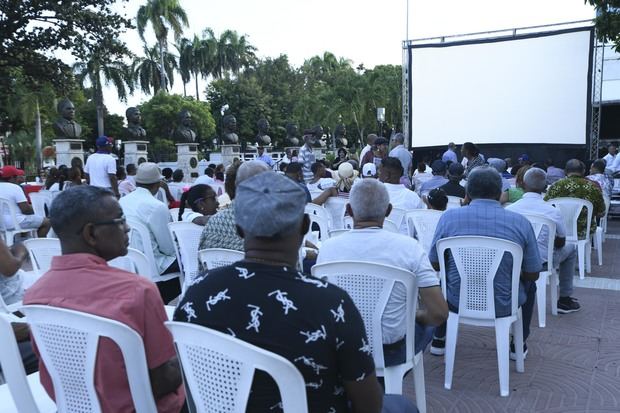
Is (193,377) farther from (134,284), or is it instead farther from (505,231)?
(505,231)

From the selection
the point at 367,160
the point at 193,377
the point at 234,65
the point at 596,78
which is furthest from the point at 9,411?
the point at 234,65

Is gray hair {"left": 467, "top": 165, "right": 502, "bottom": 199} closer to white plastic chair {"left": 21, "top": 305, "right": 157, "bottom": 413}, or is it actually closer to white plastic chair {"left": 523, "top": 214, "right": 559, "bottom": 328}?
white plastic chair {"left": 523, "top": 214, "right": 559, "bottom": 328}

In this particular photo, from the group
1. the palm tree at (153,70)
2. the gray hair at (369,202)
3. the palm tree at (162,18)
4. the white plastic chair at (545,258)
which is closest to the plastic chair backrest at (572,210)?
the white plastic chair at (545,258)

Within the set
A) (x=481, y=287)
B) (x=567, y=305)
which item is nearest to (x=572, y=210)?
(x=567, y=305)

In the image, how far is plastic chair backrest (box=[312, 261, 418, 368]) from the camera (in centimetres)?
237

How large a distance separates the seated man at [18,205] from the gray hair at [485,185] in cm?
566

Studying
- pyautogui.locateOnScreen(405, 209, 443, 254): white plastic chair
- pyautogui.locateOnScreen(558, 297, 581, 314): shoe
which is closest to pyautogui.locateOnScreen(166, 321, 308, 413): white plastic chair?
pyautogui.locateOnScreen(405, 209, 443, 254): white plastic chair

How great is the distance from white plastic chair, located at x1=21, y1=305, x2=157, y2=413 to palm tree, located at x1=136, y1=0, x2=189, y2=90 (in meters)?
37.0

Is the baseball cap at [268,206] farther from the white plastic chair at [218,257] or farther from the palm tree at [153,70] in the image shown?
the palm tree at [153,70]

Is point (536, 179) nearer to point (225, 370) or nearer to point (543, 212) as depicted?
point (543, 212)

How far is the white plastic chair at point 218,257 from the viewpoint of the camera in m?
2.99

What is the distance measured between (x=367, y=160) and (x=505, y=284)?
22.4 feet

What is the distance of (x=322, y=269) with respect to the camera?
245 centimetres

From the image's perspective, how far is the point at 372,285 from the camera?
242cm
